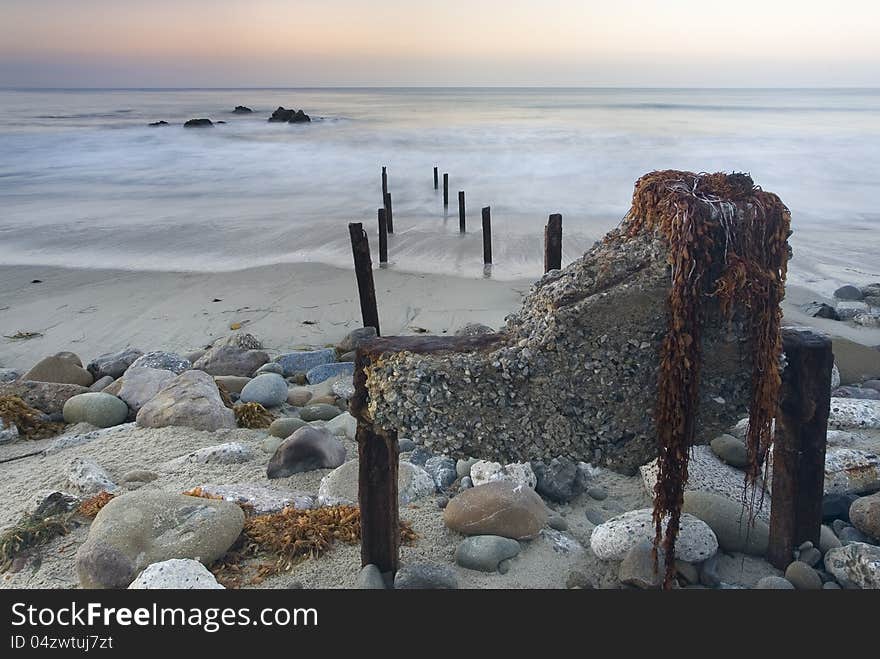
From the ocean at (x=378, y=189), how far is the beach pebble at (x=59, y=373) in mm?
7847

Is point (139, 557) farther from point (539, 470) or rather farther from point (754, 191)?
point (754, 191)

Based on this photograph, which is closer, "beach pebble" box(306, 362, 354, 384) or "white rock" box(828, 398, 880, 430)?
"white rock" box(828, 398, 880, 430)

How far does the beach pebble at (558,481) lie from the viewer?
5449 millimetres

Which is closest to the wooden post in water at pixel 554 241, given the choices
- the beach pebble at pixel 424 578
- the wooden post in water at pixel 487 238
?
the beach pebble at pixel 424 578

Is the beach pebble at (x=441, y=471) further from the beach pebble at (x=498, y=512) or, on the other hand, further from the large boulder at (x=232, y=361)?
A: the large boulder at (x=232, y=361)

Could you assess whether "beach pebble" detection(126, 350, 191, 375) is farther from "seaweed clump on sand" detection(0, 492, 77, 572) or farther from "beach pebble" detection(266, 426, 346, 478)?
"seaweed clump on sand" detection(0, 492, 77, 572)

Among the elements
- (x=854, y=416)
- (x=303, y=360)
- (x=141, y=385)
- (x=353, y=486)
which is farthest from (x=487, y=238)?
(x=353, y=486)

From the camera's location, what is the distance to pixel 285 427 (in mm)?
6723

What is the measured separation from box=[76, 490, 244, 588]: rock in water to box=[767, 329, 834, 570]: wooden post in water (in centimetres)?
325

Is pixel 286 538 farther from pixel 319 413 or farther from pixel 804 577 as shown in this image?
pixel 804 577

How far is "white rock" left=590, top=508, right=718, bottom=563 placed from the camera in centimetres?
448

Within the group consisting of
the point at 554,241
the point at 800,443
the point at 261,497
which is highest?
the point at 554,241

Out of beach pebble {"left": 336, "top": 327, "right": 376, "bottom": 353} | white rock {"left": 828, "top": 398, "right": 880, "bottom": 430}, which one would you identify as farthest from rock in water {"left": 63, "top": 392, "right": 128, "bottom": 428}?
white rock {"left": 828, "top": 398, "right": 880, "bottom": 430}

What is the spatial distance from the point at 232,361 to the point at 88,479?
13.0ft
